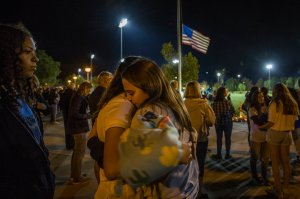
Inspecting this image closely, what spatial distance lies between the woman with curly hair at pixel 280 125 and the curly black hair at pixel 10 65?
4.77 meters

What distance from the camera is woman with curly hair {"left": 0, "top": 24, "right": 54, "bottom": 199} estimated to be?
165cm

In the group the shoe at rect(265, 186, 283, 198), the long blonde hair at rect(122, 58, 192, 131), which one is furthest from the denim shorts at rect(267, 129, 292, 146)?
the long blonde hair at rect(122, 58, 192, 131)

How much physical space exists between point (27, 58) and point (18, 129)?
1.69ft

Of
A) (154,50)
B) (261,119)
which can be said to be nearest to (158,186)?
(261,119)

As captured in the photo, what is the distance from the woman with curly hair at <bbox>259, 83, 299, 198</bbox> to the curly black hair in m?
4.77

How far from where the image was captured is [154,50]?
2596 inches

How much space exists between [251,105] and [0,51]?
18.1 feet

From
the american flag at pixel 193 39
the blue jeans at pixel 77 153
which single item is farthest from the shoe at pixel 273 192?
the american flag at pixel 193 39

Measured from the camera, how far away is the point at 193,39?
12.8 metres

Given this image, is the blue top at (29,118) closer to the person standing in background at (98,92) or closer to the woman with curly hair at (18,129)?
the woman with curly hair at (18,129)

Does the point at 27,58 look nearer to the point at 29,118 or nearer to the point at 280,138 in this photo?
the point at 29,118

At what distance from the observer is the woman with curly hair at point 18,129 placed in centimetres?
165

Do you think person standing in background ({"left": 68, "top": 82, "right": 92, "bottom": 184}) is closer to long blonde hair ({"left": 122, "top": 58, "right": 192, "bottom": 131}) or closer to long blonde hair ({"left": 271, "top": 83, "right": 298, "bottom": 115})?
long blonde hair ({"left": 271, "top": 83, "right": 298, "bottom": 115})

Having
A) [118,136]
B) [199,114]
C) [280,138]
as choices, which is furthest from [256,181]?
[118,136]
